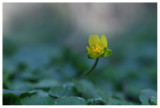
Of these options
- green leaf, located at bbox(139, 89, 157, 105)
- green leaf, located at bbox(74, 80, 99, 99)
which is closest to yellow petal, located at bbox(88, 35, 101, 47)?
green leaf, located at bbox(74, 80, 99, 99)

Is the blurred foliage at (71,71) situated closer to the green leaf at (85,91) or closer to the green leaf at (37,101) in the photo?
the green leaf at (85,91)

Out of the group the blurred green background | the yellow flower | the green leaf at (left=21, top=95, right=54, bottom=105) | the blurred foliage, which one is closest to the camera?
the green leaf at (left=21, top=95, right=54, bottom=105)

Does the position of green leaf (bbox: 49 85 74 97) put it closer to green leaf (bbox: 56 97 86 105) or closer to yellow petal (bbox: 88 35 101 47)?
green leaf (bbox: 56 97 86 105)

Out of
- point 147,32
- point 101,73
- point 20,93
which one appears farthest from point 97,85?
point 147,32

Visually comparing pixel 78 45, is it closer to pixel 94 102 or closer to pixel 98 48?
pixel 98 48

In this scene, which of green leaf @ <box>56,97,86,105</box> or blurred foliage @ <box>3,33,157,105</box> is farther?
blurred foliage @ <box>3,33,157,105</box>

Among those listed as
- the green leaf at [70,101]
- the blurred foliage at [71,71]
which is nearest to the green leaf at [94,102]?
the green leaf at [70,101]

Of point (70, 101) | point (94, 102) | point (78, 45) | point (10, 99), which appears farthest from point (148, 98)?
point (78, 45)
